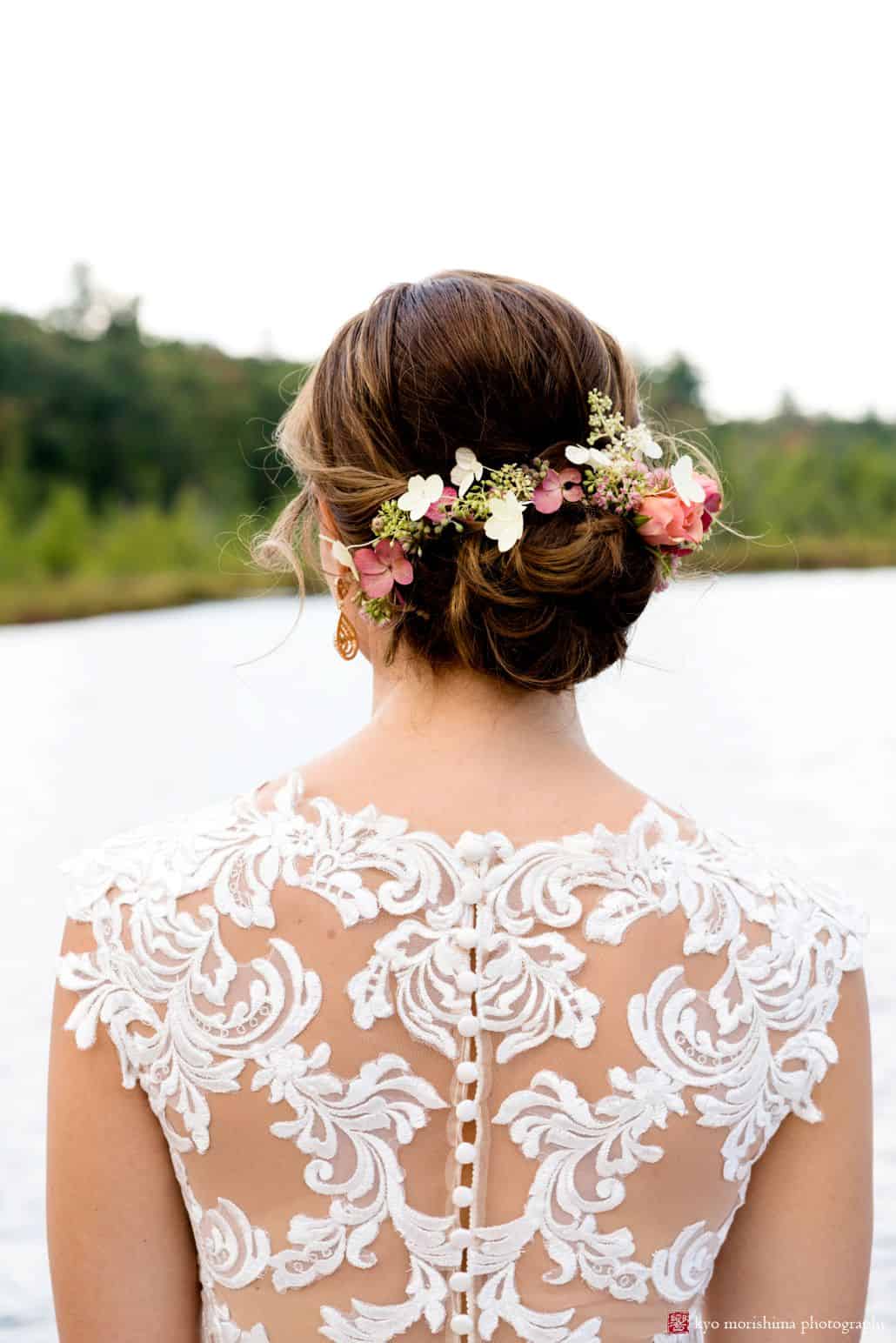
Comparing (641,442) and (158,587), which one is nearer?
(641,442)

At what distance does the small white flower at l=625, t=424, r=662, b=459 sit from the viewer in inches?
50.2

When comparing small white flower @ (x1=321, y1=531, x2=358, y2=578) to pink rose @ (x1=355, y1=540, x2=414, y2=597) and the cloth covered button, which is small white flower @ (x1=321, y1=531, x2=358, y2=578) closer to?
pink rose @ (x1=355, y1=540, x2=414, y2=597)

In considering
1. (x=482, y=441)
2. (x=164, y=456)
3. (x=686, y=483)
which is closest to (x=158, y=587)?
(x=164, y=456)

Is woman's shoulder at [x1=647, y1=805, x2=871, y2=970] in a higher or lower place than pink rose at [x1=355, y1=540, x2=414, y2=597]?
lower

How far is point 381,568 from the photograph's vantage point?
127 centimetres

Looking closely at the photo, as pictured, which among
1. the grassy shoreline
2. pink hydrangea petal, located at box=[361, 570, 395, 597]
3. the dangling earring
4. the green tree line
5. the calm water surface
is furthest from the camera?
the green tree line

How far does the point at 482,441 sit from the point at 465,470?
34mm

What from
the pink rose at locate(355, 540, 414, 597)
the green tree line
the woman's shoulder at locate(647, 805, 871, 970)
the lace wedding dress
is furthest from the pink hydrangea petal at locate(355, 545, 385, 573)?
the green tree line

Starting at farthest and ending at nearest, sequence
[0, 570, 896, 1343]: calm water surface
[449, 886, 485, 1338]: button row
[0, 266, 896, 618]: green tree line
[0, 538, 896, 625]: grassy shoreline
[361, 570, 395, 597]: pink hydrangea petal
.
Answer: [0, 266, 896, 618]: green tree line, [0, 538, 896, 625]: grassy shoreline, [0, 570, 896, 1343]: calm water surface, [361, 570, 395, 597]: pink hydrangea petal, [449, 886, 485, 1338]: button row

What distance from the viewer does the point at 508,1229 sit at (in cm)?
119

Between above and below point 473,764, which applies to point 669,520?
above

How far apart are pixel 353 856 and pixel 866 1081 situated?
0.52 metres

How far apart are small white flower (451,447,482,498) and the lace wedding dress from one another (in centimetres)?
29

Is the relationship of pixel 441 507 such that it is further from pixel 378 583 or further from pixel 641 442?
pixel 641 442
